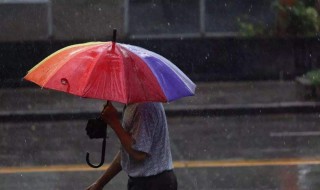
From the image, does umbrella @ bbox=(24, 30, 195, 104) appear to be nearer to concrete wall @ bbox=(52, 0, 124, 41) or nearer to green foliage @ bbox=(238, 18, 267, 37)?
concrete wall @ bbox=(52, 0, 124, 41)

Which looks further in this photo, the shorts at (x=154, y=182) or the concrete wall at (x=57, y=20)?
the concrete wall at (x=57, y=20)

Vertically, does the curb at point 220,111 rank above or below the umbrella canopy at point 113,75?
below

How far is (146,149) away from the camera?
427 cm

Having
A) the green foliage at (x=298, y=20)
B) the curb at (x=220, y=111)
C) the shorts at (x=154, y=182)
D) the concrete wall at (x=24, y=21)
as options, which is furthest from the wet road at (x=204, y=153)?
the shorts at (x=154, y=182)

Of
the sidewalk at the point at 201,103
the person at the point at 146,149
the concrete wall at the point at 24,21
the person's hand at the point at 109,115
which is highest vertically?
the person's hand at the point at 109,115

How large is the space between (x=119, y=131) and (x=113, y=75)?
0.29 metres

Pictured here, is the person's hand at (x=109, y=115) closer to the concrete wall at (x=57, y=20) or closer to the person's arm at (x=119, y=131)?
the person's arm at (x=119, y=131)

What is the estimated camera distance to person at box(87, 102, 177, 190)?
4281mm

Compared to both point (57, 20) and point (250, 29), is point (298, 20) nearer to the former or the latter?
point (250, 29)

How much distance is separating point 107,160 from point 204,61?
7239 millimetres

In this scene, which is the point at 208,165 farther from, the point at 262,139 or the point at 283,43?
the point at 283,43

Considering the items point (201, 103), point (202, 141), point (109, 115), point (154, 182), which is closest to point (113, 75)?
point (109, 115)

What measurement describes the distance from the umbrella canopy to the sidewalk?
985 centimetres

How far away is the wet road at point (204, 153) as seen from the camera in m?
9.05
